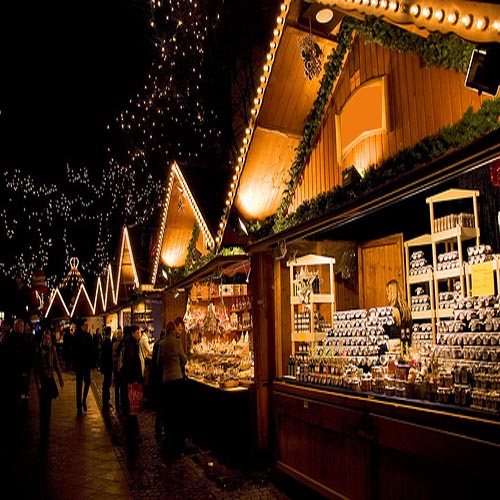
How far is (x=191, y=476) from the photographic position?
7.25 m

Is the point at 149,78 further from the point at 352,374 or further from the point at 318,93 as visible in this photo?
the point at 352,374

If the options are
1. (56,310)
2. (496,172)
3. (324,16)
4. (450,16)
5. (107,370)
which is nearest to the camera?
(450,16)

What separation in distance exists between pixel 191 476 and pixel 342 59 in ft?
20.5

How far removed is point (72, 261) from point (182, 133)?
18.9 metres

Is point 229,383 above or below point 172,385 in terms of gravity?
above

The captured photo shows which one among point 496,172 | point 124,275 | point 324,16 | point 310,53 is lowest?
point 496,172

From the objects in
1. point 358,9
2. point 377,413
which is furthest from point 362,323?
point 358,9

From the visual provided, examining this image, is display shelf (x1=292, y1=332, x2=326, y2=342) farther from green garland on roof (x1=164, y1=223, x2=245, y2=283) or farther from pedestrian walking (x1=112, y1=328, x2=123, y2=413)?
pedestrian walking (x1=112, y1=328, x2=123, y2=413)

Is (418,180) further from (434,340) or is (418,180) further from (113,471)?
(113,471)

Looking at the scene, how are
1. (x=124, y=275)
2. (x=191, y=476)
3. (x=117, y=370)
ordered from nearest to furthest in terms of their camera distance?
1. (x=191, y=476)
2. (x=117, y=370)
3. (x=124, y=275)

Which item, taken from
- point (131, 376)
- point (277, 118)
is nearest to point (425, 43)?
point (277, 118)

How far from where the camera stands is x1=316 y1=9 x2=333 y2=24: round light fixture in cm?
696

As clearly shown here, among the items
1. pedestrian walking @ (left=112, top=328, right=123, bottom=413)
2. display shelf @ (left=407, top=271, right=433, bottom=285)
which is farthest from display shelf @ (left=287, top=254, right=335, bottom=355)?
pedestrian walking @ (left=112, top=328, right=123, bottom=413)

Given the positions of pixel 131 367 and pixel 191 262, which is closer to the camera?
pixel 131 367
